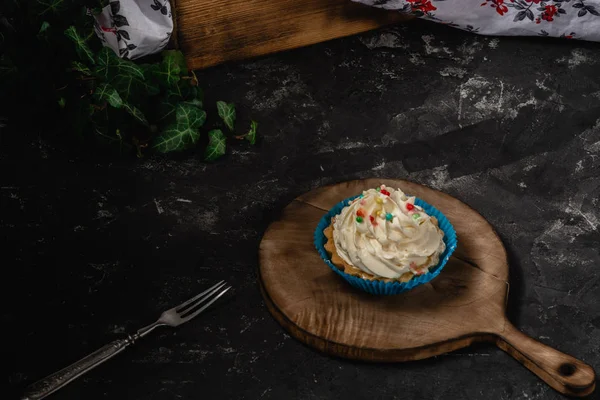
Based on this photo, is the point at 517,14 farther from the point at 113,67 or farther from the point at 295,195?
the point at 113,67

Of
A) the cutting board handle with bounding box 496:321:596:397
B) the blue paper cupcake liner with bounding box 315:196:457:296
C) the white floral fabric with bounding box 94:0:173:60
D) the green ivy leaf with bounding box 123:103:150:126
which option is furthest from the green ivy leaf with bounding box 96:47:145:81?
the cutting board handle with bounding box 496:321:596:397

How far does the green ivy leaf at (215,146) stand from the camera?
2818 mm

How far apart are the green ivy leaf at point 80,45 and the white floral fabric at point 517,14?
114 cm

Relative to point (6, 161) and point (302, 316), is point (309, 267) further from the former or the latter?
point (6, 161)

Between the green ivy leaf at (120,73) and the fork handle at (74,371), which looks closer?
the fork handle at (74,371)

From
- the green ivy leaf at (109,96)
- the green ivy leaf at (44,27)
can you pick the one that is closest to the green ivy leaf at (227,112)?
the green ivy leaf at (109,96)

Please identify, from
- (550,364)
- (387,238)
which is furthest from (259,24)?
(550,364)

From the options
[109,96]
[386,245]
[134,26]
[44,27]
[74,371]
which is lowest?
[74,371]

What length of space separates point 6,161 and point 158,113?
58 cm

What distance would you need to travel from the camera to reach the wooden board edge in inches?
83.0

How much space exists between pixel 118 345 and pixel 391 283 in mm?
768

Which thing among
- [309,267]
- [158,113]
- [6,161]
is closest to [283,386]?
[309,267]

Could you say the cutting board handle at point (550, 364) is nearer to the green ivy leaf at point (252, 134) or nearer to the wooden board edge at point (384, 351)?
the wooden board edge at point (384, 351)

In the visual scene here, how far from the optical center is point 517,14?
3.31m
